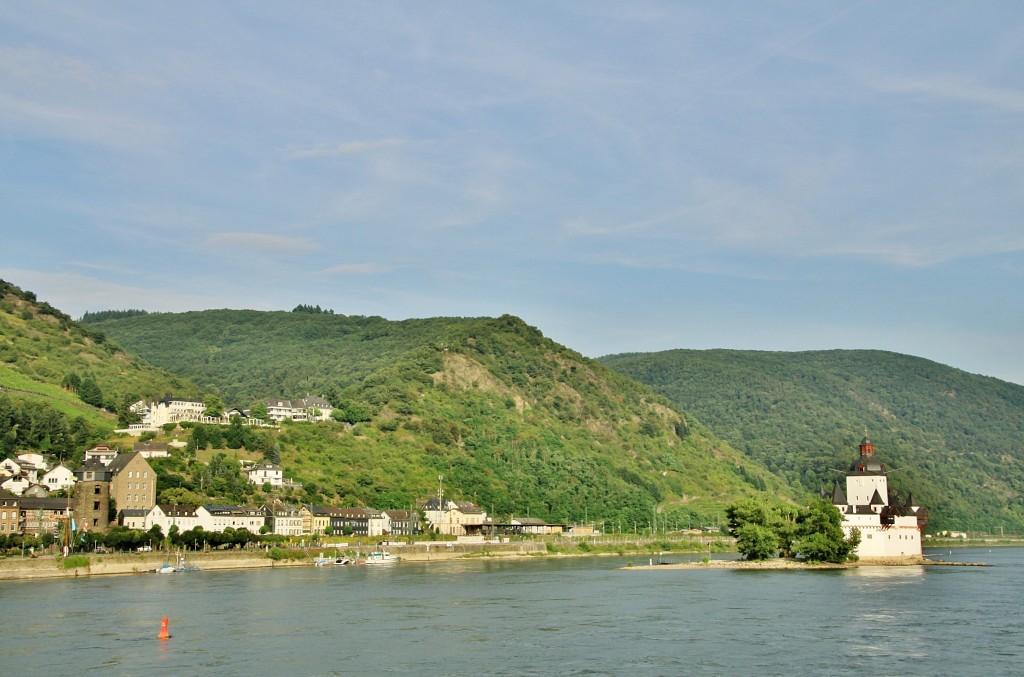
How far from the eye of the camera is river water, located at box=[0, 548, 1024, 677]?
5069 centimetres

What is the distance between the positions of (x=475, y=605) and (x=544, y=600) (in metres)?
6.53

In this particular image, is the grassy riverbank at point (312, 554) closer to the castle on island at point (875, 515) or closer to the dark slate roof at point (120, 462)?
the dark slate roof at point (120, 462)

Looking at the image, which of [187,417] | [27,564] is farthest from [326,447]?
[27,564]

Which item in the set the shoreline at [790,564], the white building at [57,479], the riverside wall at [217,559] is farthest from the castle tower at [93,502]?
the shoreline at [790,564]

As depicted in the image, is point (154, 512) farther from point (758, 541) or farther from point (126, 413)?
point (758, 541)

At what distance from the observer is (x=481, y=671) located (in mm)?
49219

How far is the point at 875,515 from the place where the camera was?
12294 cm

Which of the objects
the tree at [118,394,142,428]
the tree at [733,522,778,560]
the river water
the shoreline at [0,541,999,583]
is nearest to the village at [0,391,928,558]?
the shoreline at [0,541,999,583]

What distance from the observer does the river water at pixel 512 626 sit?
50.7 meters

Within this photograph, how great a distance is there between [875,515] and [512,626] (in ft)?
236

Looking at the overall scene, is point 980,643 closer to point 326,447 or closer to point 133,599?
point 133,599

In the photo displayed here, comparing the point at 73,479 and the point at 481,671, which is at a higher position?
the point at 73,479

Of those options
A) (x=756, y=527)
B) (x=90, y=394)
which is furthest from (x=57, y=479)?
(x=756, y=527)

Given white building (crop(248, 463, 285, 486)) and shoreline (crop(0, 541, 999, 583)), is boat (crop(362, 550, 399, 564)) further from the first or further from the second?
white building (crop(248, 463, 285, 486))
